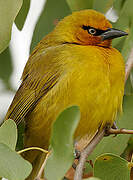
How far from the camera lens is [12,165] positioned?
2.02 m

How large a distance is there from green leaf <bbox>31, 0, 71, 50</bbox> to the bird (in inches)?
3.0

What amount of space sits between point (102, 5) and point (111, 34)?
0.87 feet

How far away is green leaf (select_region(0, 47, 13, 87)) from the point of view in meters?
3.88

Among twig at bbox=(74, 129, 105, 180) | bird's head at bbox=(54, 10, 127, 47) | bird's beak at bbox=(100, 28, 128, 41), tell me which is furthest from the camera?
bird's head at bbox=(54, 10, 127, 47)

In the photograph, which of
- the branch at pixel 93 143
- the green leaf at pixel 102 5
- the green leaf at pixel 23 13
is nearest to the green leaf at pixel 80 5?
the green leaf at pixel 102 5

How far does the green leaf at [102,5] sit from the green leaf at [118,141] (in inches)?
31.2

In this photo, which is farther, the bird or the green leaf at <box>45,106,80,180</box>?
the bird

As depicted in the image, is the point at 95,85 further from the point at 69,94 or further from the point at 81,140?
the point at 81,140

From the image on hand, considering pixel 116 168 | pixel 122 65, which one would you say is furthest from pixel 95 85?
pixel 116 168

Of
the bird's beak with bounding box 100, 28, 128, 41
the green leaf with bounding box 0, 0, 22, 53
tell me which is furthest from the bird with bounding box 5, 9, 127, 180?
the green leaf with bounding box 0, 0, 22, 53

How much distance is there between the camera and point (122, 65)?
3352 millimetres

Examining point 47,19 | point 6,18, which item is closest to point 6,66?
point 47,19

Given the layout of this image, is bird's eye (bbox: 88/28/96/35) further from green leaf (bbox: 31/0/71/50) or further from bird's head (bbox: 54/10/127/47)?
green leaf (bbox: 31/0/71/50)

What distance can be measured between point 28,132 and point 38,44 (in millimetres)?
861
